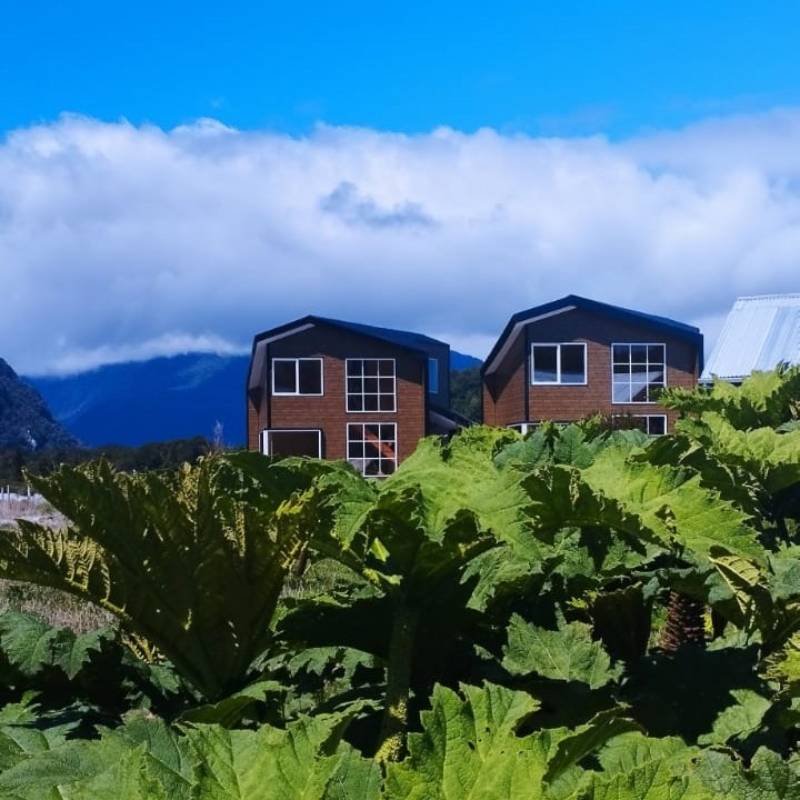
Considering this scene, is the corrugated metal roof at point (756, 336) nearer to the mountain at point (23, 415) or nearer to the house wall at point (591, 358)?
the house wall at point (591, 358)

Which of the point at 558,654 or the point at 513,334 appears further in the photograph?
the point at 513,334

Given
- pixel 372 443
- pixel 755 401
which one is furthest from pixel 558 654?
pixel 372 443

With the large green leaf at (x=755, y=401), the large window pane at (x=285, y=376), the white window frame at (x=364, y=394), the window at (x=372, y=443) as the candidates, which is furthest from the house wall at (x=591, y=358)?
the large green leaf at (x=755, y=401)

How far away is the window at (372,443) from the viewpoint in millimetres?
51062

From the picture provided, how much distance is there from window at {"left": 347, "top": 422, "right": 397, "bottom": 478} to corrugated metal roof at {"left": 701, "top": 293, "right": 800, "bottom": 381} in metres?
16.5

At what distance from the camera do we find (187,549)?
2004mm

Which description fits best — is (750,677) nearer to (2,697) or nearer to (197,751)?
(197,751)

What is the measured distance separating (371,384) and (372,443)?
254cm

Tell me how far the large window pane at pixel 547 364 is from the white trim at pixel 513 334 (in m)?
1.22

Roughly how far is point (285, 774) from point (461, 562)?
75 cm

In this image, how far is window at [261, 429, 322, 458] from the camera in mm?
50844

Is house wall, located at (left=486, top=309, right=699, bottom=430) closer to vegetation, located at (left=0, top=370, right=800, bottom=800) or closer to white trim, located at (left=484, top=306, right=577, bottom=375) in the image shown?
white trim, located at (left=484, top=306, right=577, bottom=375)

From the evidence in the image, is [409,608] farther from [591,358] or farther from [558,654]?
[591,358]

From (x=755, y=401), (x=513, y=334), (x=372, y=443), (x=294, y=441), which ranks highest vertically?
(x=513, y=334)
